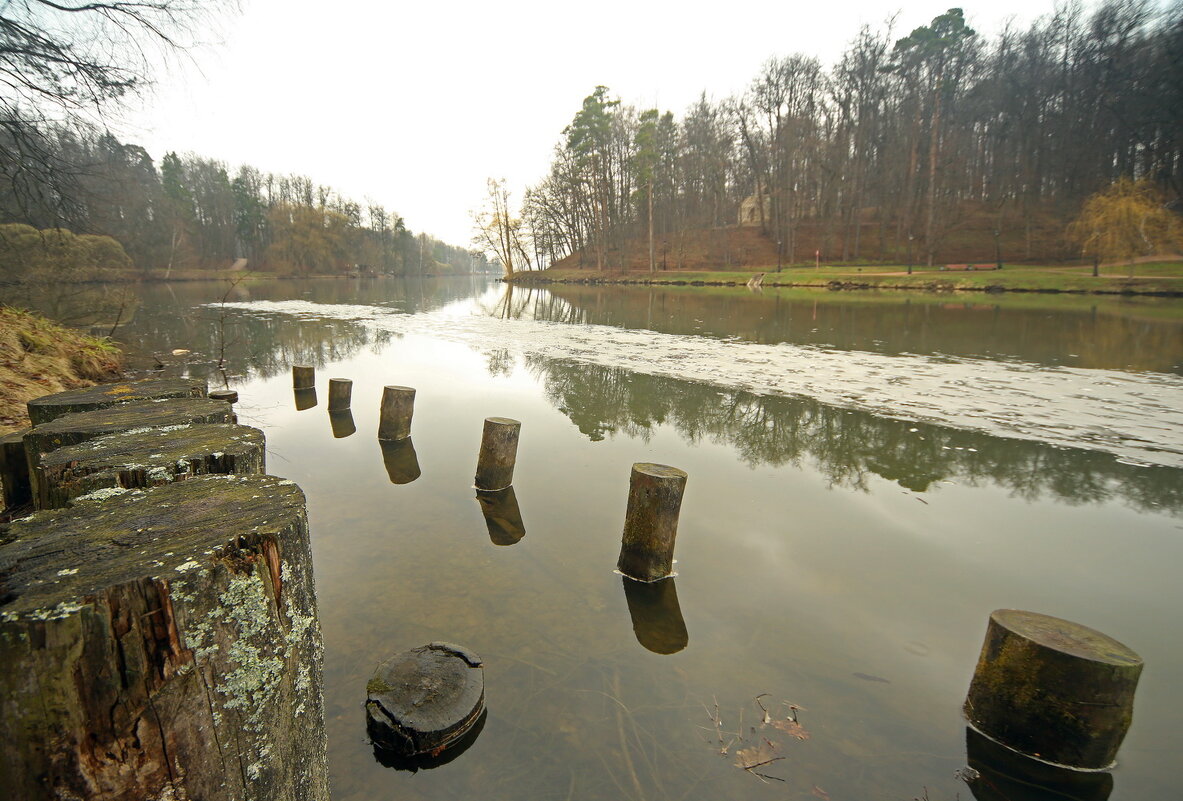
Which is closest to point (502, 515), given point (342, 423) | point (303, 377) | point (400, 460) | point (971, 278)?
point (400, 460)

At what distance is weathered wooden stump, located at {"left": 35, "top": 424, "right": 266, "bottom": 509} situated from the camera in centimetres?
242

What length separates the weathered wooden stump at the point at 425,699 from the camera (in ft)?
10.0

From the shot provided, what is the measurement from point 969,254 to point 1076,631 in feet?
196

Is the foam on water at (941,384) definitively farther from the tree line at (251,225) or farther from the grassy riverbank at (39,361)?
the tree line at (251,225)

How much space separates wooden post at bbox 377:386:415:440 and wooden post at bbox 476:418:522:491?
8.68 ft

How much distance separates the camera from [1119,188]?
34.9 metres

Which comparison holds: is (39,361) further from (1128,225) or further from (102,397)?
(1128,225)

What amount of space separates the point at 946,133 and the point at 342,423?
2468 inches

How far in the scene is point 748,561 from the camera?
526cm

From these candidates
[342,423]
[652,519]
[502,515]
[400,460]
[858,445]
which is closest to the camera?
[652,519]

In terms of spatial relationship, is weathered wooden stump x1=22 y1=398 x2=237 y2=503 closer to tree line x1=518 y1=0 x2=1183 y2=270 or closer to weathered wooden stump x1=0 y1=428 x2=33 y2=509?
weathered wooden stump x1=0 y1=428 x2=33 y2=509

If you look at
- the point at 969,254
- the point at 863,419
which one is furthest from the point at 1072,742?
the point at 969,254

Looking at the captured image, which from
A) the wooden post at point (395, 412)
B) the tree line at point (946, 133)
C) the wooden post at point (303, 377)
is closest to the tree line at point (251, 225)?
the tree line at point (946, 133)

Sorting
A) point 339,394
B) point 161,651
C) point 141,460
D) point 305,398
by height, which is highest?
point 141,460
